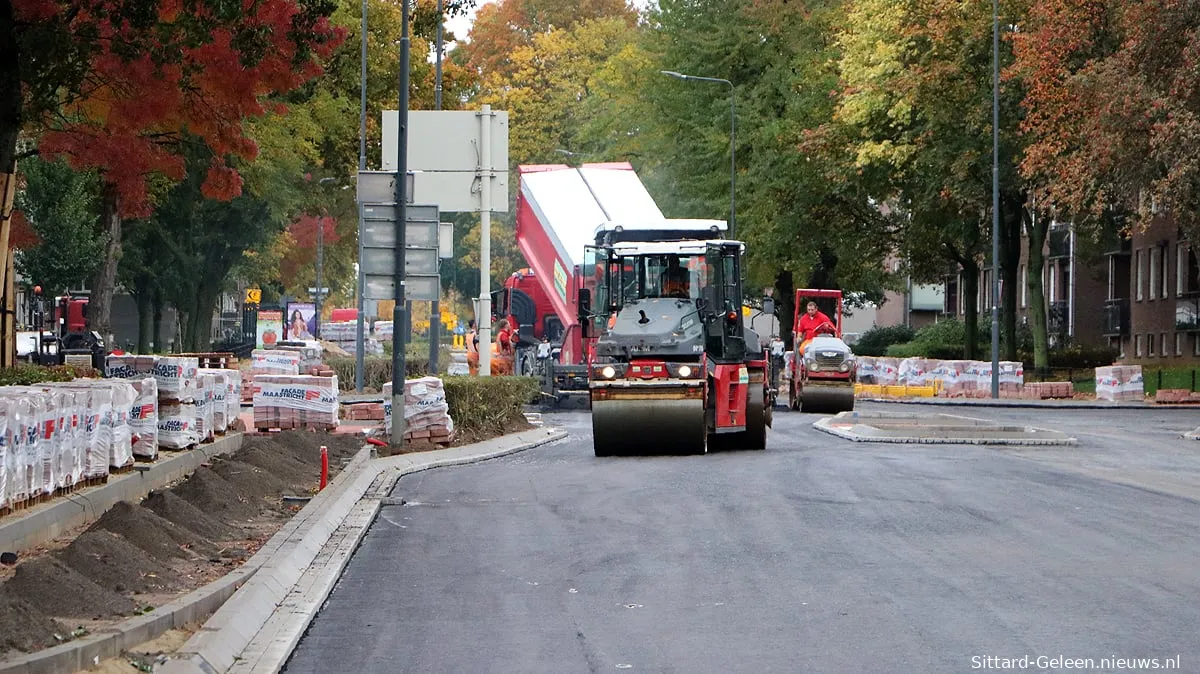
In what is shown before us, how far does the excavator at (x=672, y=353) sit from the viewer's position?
2575 centimetres

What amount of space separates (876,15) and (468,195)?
29.2 metres

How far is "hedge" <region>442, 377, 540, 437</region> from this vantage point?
29156 mm

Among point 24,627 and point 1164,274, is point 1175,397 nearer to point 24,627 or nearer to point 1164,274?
point 1164,274

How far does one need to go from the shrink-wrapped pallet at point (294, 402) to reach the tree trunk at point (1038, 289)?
32066 millimetres

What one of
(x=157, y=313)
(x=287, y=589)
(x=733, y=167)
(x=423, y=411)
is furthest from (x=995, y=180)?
(x=287, y=589)

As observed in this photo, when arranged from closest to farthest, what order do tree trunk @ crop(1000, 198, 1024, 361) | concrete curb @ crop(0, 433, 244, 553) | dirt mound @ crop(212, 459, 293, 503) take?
1. concrete curb @ crop(0, 433, 244, 553)
2. dirt mound @ crop(212, 459, 293, 503)
3. tree trunk @ crop(1000, 198, 1024, 361)

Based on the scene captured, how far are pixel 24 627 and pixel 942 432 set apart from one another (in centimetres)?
2301

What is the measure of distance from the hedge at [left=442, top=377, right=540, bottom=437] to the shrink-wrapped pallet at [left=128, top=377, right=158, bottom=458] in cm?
970

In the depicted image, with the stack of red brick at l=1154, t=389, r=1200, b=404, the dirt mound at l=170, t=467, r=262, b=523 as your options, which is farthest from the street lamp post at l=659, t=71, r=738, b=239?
the dirt mound at l=170, t=467, r=262, b=523

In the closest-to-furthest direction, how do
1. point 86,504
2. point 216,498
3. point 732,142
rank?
point 86,504 < point 216,498 < point 732,142

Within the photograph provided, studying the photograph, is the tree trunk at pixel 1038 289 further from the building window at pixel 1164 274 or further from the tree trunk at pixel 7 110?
the tree trunk at pixel 7 110

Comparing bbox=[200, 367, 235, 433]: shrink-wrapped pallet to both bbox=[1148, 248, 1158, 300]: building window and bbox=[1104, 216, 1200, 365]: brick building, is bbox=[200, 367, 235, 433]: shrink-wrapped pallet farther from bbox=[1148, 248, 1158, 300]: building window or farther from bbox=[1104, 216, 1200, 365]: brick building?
bbox=[1148, 248, 1158, 300]: building window

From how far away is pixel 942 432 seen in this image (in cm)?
3055

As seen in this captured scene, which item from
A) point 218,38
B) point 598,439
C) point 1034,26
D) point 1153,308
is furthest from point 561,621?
point 1153,308
